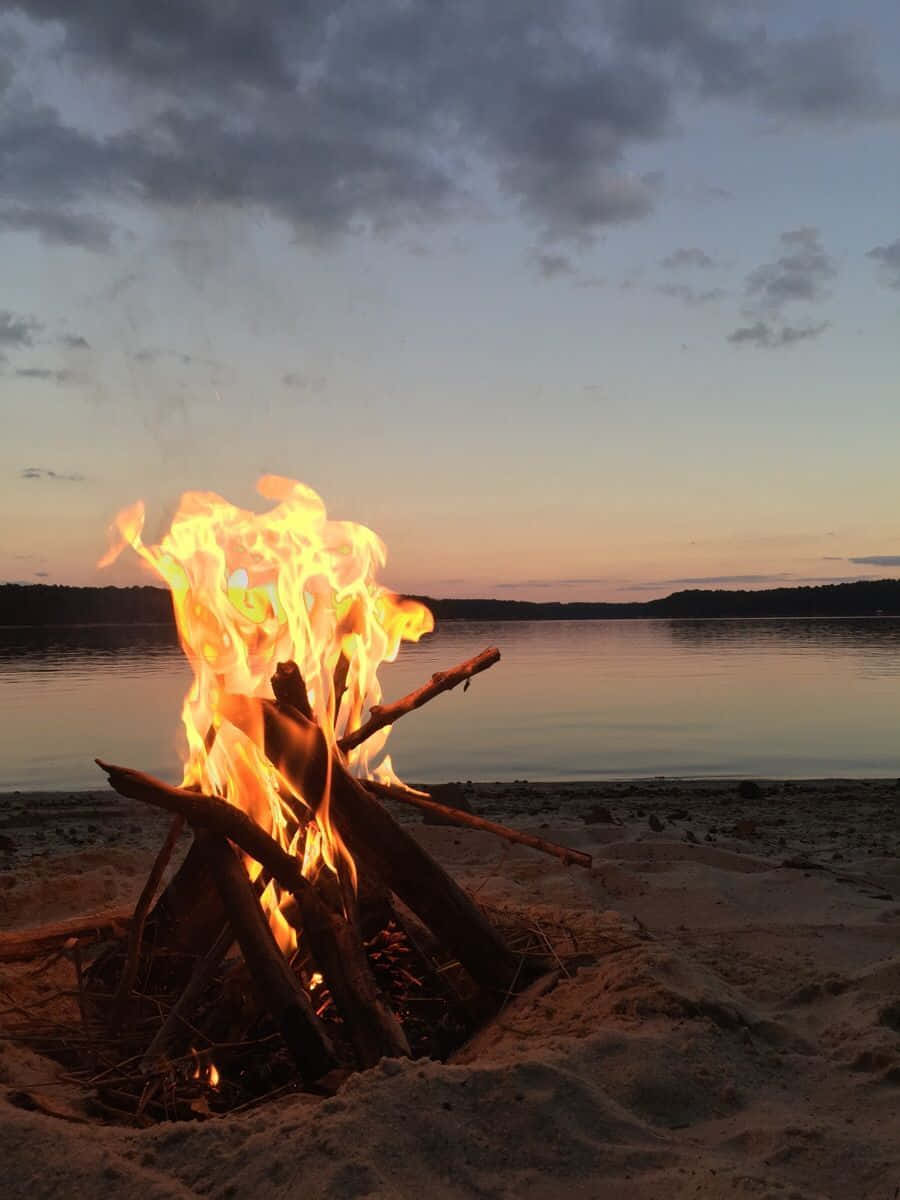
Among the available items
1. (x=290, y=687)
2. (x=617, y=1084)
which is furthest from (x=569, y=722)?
(x=617, y=1084)

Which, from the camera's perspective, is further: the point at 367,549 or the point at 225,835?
the point at 367,549

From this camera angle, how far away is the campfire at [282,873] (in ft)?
12.6

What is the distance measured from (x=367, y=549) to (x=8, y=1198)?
10.1ft

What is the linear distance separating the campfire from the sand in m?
0.30

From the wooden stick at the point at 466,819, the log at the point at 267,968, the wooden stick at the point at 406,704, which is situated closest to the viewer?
the log at the point at 267,968

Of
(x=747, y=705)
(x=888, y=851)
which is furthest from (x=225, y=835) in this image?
(x=747, y=705)

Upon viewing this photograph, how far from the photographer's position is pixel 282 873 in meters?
4.12

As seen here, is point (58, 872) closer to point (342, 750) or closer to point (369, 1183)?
point (342, 750)

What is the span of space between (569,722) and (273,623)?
710 inches

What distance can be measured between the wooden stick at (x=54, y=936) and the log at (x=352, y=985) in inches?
49.0

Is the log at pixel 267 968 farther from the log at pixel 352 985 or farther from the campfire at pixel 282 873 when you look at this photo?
the log at pixel 352 985

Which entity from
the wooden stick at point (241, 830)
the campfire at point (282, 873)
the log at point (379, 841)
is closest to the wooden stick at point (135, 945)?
the campfire at point (282, 873)

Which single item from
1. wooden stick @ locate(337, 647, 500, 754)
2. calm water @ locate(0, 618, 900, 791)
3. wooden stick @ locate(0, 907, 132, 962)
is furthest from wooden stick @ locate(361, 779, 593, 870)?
calm water @ locate(0, 618, 900, 791)

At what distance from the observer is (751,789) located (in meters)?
12.3
